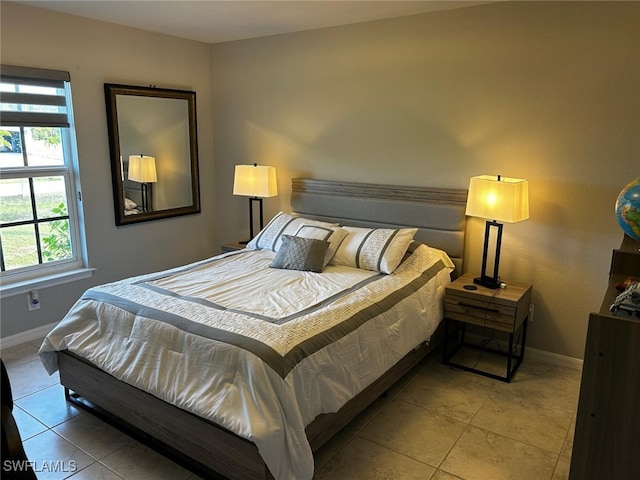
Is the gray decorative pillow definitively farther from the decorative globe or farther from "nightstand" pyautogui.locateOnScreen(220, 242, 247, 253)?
the decorative globe

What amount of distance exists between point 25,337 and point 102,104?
1.94 metres

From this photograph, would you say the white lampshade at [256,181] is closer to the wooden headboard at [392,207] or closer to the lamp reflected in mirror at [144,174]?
the wooden headboard at [392,207]

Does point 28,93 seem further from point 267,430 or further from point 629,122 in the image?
point 629,122

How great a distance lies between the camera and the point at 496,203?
300 centimetres

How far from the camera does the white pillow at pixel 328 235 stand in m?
3.44

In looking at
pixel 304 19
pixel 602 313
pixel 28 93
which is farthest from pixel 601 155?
pixel 28 93

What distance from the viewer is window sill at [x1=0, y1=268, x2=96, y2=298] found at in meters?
3.43

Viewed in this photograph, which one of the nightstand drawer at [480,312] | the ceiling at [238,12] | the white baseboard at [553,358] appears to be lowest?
the white baseboard at [553,358]

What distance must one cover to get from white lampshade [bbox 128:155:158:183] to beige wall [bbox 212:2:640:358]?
131cm

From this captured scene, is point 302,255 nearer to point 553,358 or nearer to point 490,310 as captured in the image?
point 490,310

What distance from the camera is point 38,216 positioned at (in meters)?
3.62

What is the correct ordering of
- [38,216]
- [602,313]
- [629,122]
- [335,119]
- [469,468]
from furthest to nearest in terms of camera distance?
[335,119]
[38,216]
[629,122]
[469,468]
[602,313]

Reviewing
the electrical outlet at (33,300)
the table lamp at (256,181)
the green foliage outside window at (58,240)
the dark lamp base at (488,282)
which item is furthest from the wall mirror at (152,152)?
the dark lamp base at (488,282)

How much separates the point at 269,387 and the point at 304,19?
289 centimetres
